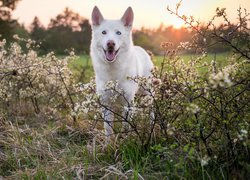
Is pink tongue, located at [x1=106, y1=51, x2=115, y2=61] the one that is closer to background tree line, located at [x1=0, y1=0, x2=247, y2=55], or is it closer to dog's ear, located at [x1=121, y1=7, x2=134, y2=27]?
dog's ear, located at [x1=121, y1=7, x2=134, y2=27]

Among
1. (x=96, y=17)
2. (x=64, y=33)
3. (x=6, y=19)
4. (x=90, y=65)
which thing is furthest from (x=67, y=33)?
(x=96, y=17)

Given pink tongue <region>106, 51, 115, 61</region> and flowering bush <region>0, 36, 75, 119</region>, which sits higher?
pink tongue <region>106, 51, 115, 61</region>

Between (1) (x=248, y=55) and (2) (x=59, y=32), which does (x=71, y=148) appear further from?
(2) (x=59, y=32)

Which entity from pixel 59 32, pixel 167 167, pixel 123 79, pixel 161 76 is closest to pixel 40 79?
pixel 123 79

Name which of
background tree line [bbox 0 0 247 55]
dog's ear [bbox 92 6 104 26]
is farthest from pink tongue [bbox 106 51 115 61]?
background tree line [bbox 0 0 247 55]

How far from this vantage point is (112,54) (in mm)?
5570

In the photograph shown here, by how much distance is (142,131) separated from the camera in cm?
448

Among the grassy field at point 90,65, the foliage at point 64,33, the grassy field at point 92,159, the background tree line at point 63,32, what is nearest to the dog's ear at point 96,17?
the grassy field at point 90,65

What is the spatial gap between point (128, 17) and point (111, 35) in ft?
1.69

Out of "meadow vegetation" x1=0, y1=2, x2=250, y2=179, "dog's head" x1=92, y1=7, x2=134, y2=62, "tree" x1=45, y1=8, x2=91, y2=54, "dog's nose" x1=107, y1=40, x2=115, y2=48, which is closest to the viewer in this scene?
"meadow vegetation" x1=0, y1=2, x2=250, y2=179

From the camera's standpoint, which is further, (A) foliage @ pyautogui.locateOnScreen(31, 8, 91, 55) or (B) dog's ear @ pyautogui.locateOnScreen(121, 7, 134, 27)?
(A) foliage @ pyautogui.locateOnScreen(31, 8, 91, 55)

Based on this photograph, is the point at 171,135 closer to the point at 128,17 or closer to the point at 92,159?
the point at 92,159

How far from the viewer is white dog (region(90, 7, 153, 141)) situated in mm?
5559

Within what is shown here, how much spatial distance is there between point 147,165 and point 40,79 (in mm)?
4909
